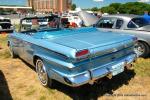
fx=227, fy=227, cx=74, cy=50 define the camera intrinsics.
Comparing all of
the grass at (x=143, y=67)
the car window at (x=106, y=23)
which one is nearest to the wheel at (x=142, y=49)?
the grass at (x=143, y=67)

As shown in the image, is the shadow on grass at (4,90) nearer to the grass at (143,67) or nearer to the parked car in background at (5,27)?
the grass at (143,67)

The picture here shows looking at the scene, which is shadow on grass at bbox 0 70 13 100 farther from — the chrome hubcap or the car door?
the car door

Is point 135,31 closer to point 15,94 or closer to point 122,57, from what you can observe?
point 122,57

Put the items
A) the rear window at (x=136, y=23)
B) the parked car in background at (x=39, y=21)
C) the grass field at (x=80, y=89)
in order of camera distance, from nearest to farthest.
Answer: the grass field at (x=80, y=89), the parked car in background at (x=39, y=21), the rear window at (x=136, y=23)

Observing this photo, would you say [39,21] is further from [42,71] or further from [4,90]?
[4,90]

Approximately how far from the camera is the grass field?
4910mm

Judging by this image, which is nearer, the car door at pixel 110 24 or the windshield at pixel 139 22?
the windshield at pixel 139 22

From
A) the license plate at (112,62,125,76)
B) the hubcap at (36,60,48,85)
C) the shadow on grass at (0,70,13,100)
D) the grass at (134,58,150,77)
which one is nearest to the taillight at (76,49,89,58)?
the license plate at (112,62,125,76)

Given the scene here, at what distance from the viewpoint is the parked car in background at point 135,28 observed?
7.34 meters

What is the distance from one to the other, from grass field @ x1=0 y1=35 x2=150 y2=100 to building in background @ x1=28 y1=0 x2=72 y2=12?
130 meters

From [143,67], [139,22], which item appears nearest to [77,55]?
[143,67]

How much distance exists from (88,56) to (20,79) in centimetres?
265

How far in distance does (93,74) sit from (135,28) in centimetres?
384

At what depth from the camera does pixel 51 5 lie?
14150cm
